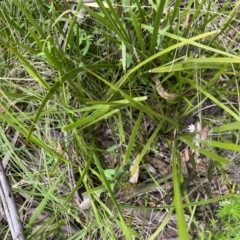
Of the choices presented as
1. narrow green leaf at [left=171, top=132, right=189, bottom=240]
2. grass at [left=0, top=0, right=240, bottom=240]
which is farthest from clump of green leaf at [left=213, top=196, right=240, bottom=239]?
narrow green leaf at [left=171, top=132, right=189, bottom=240]

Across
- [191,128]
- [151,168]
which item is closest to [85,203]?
[151,168]

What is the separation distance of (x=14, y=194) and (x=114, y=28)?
1.71 ft

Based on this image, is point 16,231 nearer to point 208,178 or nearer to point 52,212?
point 52,212

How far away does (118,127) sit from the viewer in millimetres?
882

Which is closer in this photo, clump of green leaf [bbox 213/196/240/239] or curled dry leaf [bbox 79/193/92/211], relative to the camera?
clump of green leaf [bbox 213/196/240/239]

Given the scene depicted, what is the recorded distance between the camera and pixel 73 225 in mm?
948

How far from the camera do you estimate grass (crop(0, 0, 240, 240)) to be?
0.81 m

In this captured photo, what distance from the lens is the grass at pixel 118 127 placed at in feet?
2.67

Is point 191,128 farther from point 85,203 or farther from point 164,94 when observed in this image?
point 85,203

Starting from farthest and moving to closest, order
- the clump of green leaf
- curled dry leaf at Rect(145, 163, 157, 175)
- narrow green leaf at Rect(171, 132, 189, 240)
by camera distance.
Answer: curled dry leaf at Rect(145, 163, 157, 175), the clump of green leaf, narrow green leaf at Rect(171, 132, 189, 240)

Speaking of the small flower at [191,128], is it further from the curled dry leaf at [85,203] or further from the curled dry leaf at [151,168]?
the curled dry leaf at [85,203]

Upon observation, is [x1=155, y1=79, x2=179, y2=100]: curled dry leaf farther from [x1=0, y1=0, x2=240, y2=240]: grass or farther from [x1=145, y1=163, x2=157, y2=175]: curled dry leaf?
[x1=145, y1=163, x2=157, y2=175]: curled dry leaf

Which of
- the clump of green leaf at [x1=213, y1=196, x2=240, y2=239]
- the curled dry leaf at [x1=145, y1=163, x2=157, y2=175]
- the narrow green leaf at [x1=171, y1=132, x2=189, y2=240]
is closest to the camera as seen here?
the narrow green leaf at [x1=171, y1=132, x2=189, y2=240]

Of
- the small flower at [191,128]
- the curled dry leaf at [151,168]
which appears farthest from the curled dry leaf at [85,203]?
the small flower at [191,128]
